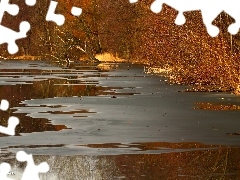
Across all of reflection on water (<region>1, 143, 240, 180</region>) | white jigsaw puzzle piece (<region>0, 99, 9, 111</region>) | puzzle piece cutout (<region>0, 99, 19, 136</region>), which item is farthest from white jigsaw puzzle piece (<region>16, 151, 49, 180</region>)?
white jigsaw puzzle piece (<region>0, 99, 9, 111</region>)

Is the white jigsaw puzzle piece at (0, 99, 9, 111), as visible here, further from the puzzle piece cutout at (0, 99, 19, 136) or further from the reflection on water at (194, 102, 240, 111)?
the reflection on water at (194, 102, 240, 111)

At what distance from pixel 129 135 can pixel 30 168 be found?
4.37 meters

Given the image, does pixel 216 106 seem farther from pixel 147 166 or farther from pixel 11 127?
pixel 147 166

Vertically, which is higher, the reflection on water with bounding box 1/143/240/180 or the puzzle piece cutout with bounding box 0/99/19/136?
the puzzle piece cutout with bounding box 0/99/19/136

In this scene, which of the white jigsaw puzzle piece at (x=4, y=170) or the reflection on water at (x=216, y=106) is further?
the reflection on water at (x=216, y=106)

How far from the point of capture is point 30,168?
9742 mm

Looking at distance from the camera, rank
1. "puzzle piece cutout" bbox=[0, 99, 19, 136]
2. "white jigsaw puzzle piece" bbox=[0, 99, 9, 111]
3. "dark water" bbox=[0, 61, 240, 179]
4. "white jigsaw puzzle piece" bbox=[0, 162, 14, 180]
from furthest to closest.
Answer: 1. "white jigsaw puzzle piece" bbox=[0, 99, 9, 111]
2. "puzzle piece cutout" bbox=[0, 99, 19, 136]
3. "dark water" bbox=[0, 61, 240, 179]
4. "white jigsaw puzzle piece" bbox=[0, 162, 14, 180]

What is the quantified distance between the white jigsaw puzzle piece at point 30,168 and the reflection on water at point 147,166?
0.28 ft

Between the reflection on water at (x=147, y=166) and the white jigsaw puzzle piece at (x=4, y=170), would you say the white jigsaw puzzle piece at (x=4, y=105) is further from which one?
the white jigsaw puzzle piece at (x=4, y=170)

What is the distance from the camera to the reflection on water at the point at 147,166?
9.20 m

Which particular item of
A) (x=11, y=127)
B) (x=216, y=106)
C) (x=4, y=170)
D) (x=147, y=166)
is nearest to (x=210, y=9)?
(x=216, y=106)

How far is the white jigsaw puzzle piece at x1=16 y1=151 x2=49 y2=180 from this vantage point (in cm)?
912

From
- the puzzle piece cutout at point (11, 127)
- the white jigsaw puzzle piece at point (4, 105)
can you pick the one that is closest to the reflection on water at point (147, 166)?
the puzzle piece cutout at point (11, 127)

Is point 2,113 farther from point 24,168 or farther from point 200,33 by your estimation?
point 200,33
